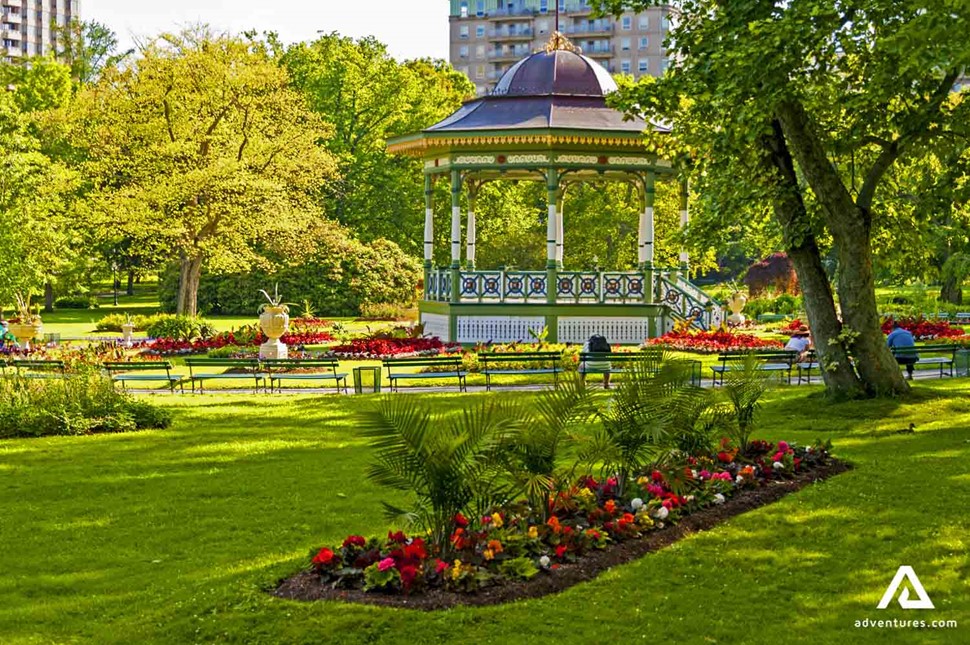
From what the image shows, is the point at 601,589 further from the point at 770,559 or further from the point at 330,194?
the point at 330,194

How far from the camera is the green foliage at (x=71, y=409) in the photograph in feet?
54.8

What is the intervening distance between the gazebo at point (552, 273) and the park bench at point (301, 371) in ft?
19.2

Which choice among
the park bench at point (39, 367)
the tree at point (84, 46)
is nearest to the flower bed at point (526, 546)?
the park bench at point (39, 367)

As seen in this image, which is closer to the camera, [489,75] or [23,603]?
[23,603]

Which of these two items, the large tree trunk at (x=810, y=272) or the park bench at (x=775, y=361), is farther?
the park bench at (x=775, y=361)

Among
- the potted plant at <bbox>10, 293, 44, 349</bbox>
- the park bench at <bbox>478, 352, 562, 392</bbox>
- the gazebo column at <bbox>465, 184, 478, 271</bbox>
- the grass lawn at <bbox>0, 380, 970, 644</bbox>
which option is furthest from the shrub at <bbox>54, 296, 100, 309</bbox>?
the grass lawn at <bbox>0, 380, 970, 644</bbox>

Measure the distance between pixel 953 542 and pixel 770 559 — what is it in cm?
164

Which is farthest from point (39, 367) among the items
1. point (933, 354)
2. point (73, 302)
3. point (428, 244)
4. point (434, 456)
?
point (73, 302)

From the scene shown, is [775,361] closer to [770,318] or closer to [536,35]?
[770,318]

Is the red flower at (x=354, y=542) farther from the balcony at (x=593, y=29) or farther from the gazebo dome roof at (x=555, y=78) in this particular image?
the balcony at (x=593, y=29)

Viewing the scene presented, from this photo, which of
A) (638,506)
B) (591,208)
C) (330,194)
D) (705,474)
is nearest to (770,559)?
(638,506)

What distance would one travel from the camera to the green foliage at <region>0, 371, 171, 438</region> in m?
16.7

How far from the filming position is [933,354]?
24.7 metres

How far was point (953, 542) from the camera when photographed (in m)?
9.42
